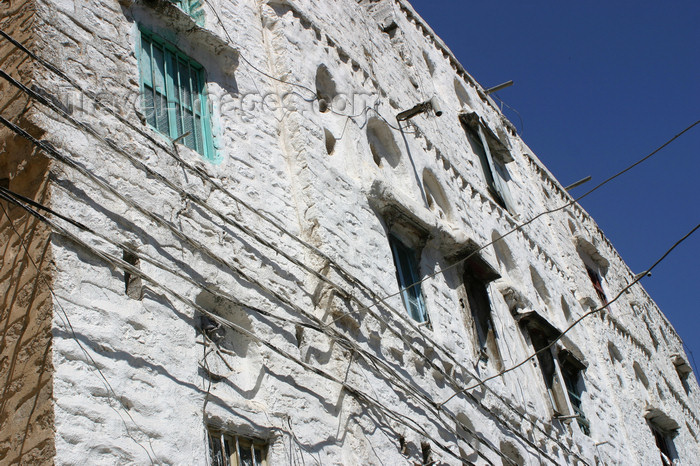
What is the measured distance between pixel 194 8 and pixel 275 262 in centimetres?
297

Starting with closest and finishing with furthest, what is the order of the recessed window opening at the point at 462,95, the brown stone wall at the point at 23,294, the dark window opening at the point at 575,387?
the brown stone wall at the point at 23,294 < the dark window opening at the point at 575,387 < the recessed window opening at the point at 462,95

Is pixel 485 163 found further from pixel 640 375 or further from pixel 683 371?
pixel 683 371

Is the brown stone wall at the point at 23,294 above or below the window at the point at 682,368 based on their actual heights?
below

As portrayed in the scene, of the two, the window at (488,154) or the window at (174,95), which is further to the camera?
the window at (488,154)

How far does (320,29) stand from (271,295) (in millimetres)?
4557

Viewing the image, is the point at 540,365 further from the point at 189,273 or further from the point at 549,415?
the point at 189,273

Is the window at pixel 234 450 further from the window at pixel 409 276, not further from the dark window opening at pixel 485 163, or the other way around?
the dark window opening at pixel 485 163

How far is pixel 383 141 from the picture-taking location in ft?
36.0

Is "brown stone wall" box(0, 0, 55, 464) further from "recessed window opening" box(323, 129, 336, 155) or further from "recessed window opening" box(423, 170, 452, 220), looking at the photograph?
"recessed window opening" box(423, 170, 452, 220)

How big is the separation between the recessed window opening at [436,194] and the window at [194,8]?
3.98 m

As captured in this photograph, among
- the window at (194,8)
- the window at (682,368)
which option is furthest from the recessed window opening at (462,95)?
the window at (682,368)

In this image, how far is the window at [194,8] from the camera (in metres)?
8.66

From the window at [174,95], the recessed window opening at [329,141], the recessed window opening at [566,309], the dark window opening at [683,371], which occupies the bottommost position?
the window at [174,95]

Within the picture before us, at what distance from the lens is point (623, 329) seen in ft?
57.6
